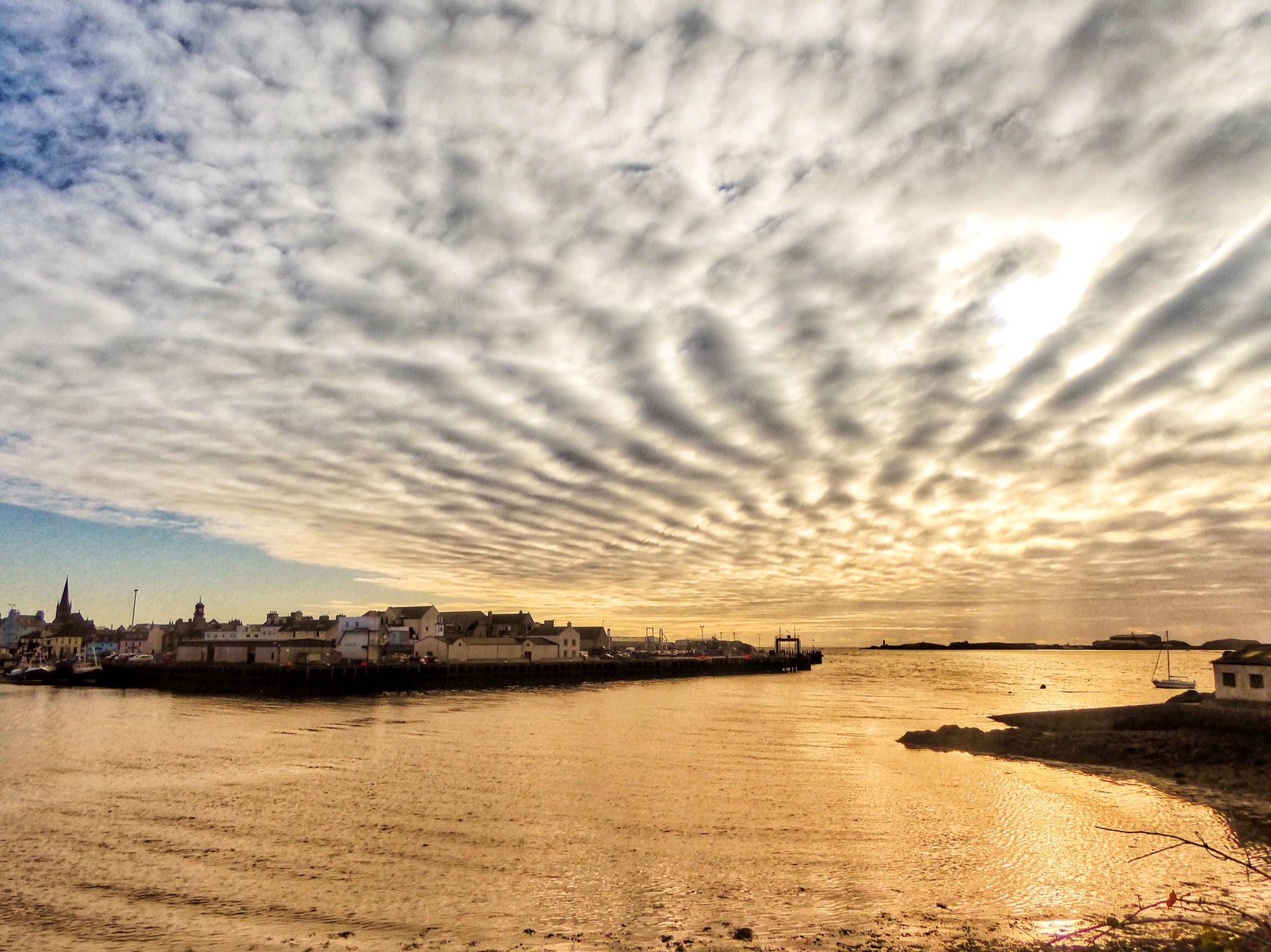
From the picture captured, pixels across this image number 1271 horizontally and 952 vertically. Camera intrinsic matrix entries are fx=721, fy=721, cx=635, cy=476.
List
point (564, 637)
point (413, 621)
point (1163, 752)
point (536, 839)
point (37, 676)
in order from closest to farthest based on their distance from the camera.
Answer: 1. point (536, 839)
2. point (1163, 752)
3. point (37, 676)
4. point (413, 621)
5. point (564, 637)

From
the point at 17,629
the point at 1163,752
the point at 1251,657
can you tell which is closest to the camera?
the point at 1163,752

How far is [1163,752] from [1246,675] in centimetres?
952

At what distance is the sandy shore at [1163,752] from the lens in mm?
27438

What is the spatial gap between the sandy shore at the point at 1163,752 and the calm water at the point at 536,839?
1.59 metres

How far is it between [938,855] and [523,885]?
38.3 feet

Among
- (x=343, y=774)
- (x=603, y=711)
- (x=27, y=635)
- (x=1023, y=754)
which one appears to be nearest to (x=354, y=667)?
(x=603, y=711)

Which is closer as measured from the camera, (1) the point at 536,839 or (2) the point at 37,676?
(1) the point at 536,839

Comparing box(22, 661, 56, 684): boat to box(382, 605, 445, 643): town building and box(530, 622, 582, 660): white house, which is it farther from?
box(530, 622, 582, 660): white house

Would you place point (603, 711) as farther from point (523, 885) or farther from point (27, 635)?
point (27, 635)

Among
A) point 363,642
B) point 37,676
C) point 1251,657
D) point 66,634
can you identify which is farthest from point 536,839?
point 66,634

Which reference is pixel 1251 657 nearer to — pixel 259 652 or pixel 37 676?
pixel 259 652

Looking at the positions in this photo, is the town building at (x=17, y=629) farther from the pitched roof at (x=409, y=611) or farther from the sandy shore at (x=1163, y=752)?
the sandy shore at (x=1163, y=752)

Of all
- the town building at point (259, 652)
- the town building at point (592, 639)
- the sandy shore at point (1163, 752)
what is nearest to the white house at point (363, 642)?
the town building at point (259, 652)

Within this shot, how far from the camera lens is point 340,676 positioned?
8162 cm
